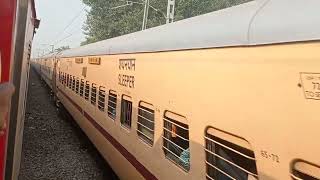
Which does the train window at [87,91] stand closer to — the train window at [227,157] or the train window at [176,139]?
the train window at [176,139]

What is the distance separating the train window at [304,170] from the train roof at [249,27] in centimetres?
64

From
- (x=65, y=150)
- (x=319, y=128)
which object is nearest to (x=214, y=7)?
(x=65, y=150)

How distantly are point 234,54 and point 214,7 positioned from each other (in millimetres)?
47024

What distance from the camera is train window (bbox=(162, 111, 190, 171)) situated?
4.25 meters

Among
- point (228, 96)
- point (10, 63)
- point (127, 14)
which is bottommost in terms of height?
point (228, 96)

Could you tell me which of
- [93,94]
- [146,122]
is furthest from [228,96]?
[93,94]

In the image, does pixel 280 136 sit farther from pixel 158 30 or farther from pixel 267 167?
pixel 158 30

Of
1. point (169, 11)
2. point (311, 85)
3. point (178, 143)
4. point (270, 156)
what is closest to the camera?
point (311, 85)

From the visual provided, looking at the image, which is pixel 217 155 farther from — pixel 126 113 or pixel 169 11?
pixel 169 11

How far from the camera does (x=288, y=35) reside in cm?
252

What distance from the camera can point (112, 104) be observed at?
7.41 m

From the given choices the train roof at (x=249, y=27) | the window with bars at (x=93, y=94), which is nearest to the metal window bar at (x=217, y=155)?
the train roof at (x=249, y=27)

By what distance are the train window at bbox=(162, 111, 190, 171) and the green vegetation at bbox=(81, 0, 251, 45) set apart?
41.0 metres

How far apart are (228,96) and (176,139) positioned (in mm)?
1422
